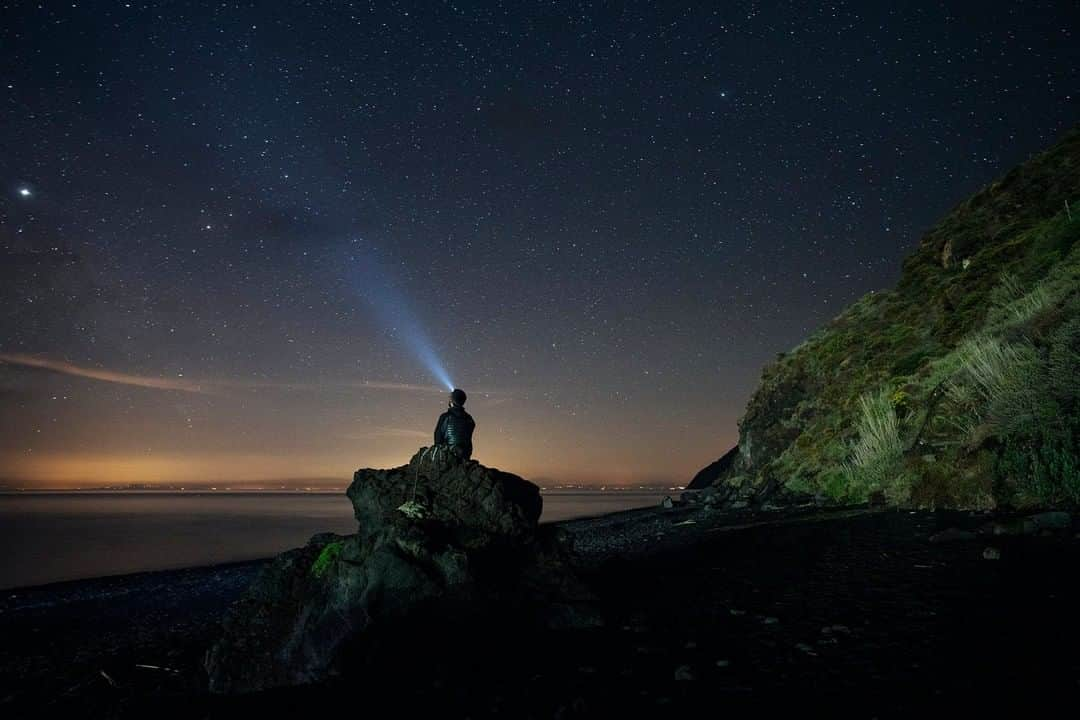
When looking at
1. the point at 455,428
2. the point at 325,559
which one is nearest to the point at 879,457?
the point at 455,428

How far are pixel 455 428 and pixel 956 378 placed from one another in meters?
21.9

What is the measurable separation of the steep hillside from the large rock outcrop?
14355 millimetres

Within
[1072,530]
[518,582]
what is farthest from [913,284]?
[518,582]

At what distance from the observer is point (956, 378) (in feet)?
73.6

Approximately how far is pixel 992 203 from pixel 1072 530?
47348 millimetres

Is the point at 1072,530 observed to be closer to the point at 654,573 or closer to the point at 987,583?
the point at 987,583

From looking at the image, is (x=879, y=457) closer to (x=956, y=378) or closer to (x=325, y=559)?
(x=956, y=378)

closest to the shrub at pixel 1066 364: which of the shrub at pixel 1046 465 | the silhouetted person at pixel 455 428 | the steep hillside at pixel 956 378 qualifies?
the steep hillside at pixel 956 378

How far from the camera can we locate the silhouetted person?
1112 centimetres

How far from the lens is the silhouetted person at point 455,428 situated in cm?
1112

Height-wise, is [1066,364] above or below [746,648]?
above

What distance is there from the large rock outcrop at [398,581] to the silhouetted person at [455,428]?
0.44m

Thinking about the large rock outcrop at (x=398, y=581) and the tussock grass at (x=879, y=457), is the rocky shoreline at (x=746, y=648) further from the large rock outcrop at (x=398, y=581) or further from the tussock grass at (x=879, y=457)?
the tussock grass at (x=879, y=457)

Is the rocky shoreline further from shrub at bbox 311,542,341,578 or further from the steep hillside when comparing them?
the steep hillside
